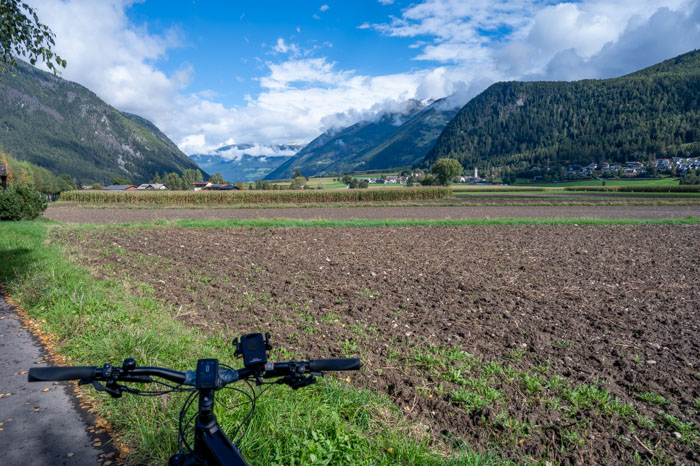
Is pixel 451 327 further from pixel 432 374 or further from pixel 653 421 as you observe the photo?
pixel 653 421

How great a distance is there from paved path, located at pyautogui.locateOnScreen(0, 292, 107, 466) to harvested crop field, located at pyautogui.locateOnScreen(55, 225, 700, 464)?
9.14ft

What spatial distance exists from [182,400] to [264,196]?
59503mm

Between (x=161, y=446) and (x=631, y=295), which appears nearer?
(x=161, y=446)

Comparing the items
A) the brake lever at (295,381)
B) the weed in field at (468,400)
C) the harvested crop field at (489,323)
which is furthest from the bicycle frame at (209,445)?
the weed in field at (468,400)

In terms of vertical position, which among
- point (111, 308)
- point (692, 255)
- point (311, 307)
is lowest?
point (692, 255)

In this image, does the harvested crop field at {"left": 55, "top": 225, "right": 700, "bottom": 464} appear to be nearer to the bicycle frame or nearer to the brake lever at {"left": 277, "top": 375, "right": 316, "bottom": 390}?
the brake lever at {"left": 277, "top": 375, "right": 316, "bottom": 390}

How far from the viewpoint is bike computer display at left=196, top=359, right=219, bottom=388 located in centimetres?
204

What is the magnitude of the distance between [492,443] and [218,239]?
17186mm

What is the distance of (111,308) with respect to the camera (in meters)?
7.41

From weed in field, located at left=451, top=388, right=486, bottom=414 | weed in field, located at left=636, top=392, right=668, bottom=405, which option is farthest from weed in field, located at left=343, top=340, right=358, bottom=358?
weed in field, located at left=636, top=392, right=668, bottom=405

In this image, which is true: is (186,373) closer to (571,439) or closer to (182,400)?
(182,400)

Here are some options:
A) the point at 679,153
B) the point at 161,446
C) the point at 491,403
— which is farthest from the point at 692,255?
the point at 679,153

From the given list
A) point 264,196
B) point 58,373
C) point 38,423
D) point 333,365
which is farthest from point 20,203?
point 264,196

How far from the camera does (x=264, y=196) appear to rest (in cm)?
6206
